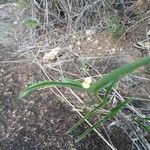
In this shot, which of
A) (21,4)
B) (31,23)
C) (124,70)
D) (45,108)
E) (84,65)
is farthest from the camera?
(21,4)

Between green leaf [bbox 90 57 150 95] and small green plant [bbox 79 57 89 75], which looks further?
small green plant [bbox 79 57 89 75]

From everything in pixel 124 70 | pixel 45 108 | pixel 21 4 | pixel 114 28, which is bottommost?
pixel 45 108

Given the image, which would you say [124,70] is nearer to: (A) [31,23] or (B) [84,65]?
(B) [84,65]

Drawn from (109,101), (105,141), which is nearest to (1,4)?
(109,101)

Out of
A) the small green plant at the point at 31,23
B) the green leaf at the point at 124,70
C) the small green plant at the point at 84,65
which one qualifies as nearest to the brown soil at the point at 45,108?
the small green plant at the point at 84,65

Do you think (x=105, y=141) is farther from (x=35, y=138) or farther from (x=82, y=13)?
(x=82, y=13)

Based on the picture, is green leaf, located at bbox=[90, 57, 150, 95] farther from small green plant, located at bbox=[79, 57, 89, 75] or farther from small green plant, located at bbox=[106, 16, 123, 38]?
small green plant, located at bbox=[106, 16, 123, 38]

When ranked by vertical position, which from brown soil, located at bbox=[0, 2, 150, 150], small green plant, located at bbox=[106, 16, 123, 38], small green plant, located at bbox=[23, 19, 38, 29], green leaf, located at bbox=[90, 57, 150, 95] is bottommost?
brown soil, located at bbox=[0, 2, 150, 150]

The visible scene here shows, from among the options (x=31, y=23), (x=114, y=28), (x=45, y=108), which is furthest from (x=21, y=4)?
(x=45, y=108)

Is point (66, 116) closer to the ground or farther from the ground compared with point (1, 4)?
closer to the ground

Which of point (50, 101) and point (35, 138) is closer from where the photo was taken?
point (35, 138)

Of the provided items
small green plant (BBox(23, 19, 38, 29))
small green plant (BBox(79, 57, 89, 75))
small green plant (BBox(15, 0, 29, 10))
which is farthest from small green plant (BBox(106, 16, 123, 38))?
small green plant (BBox(15, 0, 29, 10))
